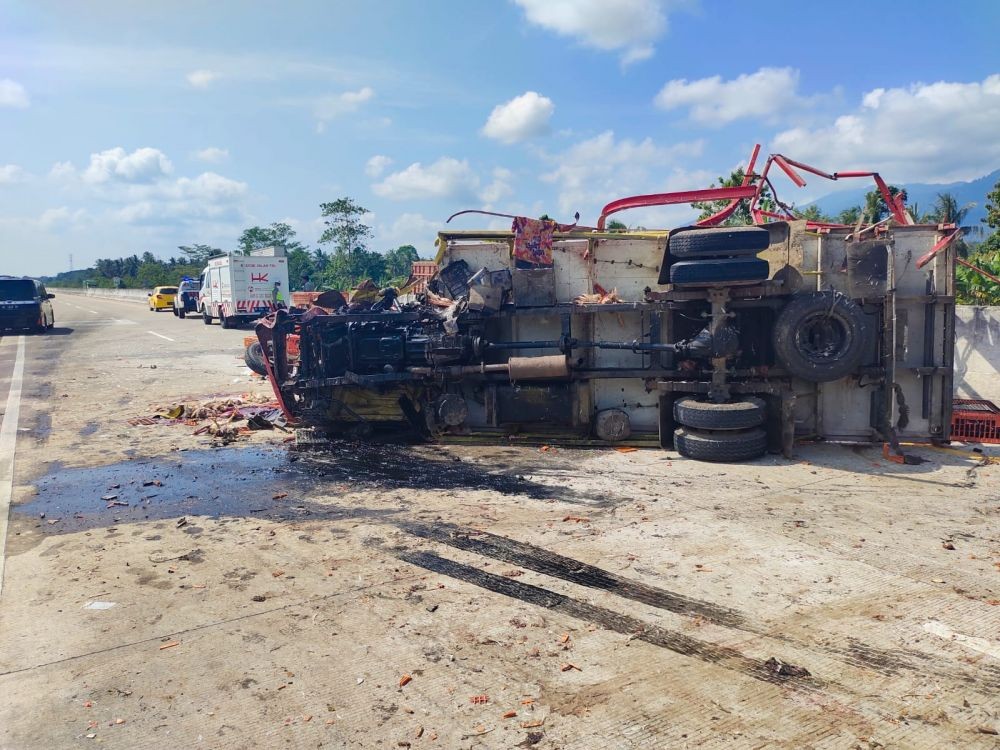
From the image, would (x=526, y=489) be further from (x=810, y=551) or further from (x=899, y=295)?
(x=899, y=295)

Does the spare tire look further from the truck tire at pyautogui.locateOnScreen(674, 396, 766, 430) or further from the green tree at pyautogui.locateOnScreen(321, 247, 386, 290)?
the green tree at pyautogui.locateOnScreen(321, 247, 386, 290)

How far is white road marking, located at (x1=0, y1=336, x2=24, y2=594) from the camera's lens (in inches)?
240

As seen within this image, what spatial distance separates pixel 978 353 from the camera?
32.6ft

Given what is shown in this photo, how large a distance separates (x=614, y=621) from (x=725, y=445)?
12.7 feet

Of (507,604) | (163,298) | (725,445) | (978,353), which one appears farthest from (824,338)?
(163,298)

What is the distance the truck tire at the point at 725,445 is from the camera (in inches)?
299

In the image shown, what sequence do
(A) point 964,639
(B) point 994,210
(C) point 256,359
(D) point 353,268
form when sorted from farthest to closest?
(D) point 353,268, (B) point 994,210, (C) point 256,359, (A) point 964,639

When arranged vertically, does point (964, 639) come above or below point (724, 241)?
below

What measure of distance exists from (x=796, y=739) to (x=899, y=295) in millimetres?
6364

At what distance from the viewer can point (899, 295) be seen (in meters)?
8.05

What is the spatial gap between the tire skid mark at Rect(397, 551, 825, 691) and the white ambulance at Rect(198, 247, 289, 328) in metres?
24.6

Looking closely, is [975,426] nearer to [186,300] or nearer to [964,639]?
[964,639]

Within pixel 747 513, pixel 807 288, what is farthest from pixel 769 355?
pixel 747 513

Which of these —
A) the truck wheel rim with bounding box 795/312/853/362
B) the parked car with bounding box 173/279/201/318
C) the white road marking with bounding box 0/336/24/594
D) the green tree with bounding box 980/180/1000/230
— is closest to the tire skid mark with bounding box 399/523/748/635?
the white road marking with bounding box 0/336/24/594
